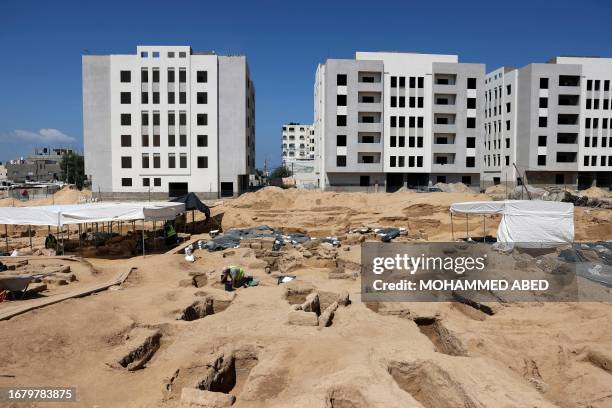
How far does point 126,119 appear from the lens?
43.9 meters

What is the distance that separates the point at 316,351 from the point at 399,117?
43.0 metres

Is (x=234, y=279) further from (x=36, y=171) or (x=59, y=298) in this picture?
(x=36, y=171)

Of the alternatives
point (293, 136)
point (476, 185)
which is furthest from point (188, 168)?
point (293, 136)

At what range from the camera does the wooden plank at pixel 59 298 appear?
9391 mm

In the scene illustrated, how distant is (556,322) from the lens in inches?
371

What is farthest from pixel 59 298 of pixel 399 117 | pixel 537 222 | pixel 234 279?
pixel 399 117

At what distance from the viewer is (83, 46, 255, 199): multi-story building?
4353 cm

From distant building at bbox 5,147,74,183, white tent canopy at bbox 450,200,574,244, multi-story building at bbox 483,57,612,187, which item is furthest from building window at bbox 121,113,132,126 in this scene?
distant building at bbox 5,147,74,183

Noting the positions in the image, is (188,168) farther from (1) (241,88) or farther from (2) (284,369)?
(2) (284,369)

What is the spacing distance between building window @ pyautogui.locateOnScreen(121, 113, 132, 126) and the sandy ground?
3465cm

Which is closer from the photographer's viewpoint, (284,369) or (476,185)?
(284,369)

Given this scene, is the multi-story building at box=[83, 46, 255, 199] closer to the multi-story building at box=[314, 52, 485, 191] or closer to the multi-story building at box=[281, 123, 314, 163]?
the multi-story building at box=[314, 52, 485, 191]

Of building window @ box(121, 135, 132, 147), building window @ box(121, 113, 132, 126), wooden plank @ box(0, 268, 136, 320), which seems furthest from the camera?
building window @ box(121, 135, 132, 147)

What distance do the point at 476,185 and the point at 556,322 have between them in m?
42.0
